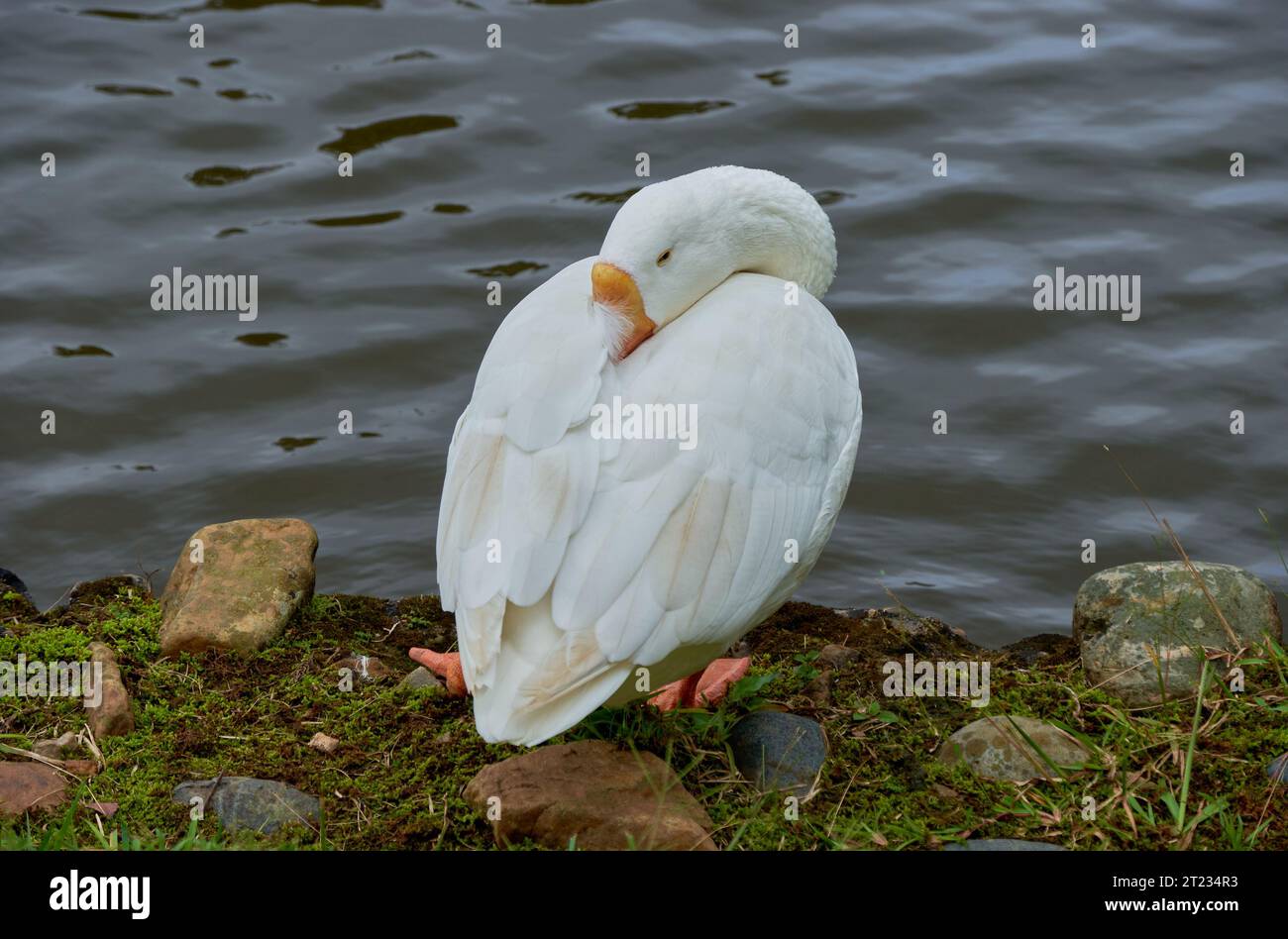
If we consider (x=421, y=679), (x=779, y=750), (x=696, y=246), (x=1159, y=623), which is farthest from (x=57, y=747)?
(x=1159, y=623)

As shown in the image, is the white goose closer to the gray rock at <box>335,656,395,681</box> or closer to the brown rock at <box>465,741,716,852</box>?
the brown rock at <box>465,741,716,852</box>

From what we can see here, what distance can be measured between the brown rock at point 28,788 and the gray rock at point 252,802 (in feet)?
1.14

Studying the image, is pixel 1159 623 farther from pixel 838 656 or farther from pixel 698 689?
pixel 698 689

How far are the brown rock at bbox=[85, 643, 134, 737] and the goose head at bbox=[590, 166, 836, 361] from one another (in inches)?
79.9

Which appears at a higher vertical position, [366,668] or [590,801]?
[590,801]

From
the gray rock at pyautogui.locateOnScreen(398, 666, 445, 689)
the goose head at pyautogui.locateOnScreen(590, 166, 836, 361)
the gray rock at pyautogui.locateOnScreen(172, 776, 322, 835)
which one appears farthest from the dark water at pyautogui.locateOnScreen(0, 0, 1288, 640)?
the gray rock at pyautogui.locateOnScreen(172, 776, 322, 835)

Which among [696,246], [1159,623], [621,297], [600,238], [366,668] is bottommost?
[366,668]

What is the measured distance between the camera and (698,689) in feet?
16.2

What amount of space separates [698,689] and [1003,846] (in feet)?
4.21

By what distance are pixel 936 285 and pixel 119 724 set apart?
21.1 feet

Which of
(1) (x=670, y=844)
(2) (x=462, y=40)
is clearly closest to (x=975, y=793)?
(1) (x=670, y=844)

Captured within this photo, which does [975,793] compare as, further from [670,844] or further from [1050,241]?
[1050,241]

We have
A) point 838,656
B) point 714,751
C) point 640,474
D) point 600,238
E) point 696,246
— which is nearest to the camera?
point 640,474

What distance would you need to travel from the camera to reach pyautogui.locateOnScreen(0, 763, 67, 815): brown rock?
4203mm
